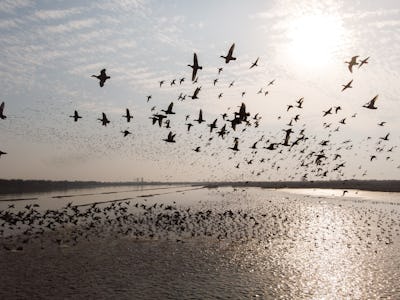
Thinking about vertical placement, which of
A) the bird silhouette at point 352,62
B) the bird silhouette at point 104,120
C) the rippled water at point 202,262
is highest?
the bird silhouette at point 352,62

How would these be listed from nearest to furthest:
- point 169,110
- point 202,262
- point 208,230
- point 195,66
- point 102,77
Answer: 1. point 202,262
2. point 195,66
3. point 102,77
4. point 169,110
5. point 208,230

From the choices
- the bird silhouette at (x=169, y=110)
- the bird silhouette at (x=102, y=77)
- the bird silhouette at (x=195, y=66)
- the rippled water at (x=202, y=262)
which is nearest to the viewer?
the rippled water at (x=202, y=262)

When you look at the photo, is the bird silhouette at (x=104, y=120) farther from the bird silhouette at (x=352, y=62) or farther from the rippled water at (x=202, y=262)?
the bird silhouette at (x=352, y=62)

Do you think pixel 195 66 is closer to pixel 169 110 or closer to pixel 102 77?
pixel 169 110

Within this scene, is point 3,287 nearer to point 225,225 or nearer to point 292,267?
point 292,267

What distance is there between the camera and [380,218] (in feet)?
122

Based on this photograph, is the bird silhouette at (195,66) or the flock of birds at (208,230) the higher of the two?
the bird silhouette at (195,66)

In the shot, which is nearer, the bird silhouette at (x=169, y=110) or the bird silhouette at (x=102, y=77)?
the bird silhouette at (x=102, y=77)

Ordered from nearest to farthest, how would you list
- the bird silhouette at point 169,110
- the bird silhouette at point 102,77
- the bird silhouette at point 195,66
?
the bird silhouette at point 195,66 → the bird silhouette at point 102,77 → the bird silhouette at point 169,110

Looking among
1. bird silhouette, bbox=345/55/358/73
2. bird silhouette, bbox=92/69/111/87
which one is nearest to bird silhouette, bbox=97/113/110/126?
bird silhouette, bbox=92/69/111/87

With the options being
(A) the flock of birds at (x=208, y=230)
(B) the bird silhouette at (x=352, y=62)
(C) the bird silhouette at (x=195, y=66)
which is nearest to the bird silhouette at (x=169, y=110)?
(C) the bird silhouette at (x=195, y=66)

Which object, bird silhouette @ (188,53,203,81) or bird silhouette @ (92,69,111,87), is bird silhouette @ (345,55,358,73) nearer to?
bird silhouette @ (188,53,203,81)

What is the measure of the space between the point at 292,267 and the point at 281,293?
3974 millimetres

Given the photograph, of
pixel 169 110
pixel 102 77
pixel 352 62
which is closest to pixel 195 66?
pixel 169 110
